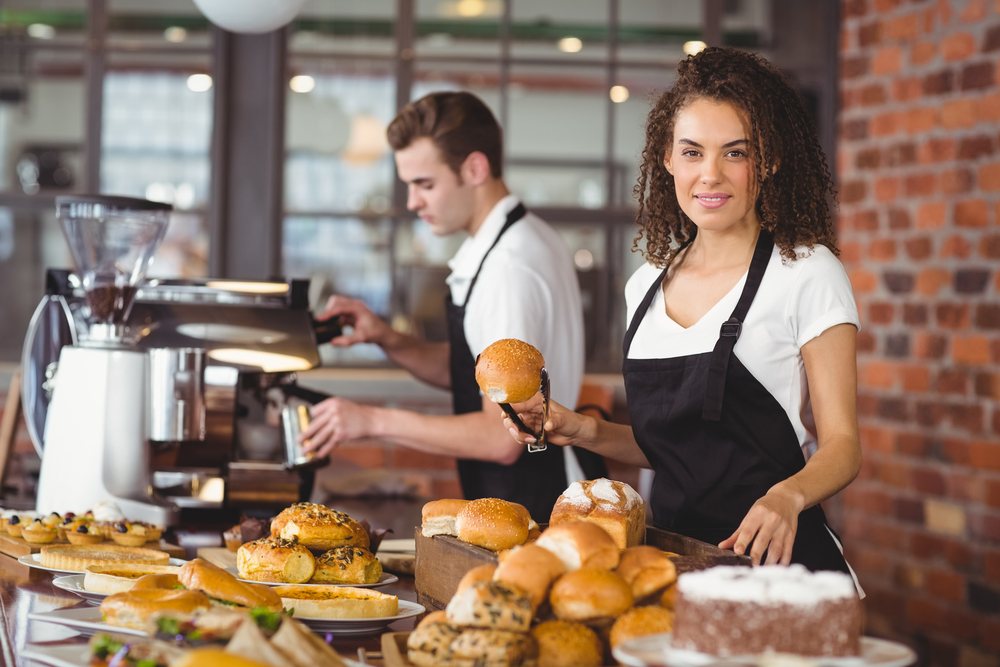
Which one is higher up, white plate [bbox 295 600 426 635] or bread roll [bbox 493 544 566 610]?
bread roll [bbox 493 544 566 610]

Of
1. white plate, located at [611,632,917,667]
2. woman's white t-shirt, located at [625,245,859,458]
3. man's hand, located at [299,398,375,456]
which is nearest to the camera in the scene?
white plate, located at [611,632,917,667]

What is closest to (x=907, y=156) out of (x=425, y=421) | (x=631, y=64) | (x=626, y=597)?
(x=631, y=64)

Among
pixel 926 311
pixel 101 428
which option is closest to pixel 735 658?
pixel 101 428

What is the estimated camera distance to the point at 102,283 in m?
2.16

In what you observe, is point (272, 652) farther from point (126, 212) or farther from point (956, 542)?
point (956, 542)

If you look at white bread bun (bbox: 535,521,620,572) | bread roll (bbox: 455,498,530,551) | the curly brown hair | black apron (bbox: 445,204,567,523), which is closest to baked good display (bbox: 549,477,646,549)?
bread roll (bbox: 455,498,530,551)

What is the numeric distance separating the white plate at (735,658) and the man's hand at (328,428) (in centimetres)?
123

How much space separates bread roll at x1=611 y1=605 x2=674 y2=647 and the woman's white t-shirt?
669 mm

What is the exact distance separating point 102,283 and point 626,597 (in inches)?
51.7

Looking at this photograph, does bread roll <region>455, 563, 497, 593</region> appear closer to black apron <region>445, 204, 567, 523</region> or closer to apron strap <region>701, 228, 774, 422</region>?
apron strap <region>701, 228, 774, 422</region>

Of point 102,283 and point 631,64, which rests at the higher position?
point 631,64

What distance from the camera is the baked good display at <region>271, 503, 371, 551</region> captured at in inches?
62.2

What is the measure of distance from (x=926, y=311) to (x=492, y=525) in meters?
2.20

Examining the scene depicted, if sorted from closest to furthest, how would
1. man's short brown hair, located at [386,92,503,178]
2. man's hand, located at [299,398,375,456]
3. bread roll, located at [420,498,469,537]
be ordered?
1. bread roll, located at [420,498,469,537]
2. man's hand, located at [299,398,375,456]
3. man's short brown hair, located at [386,92,503,178]
